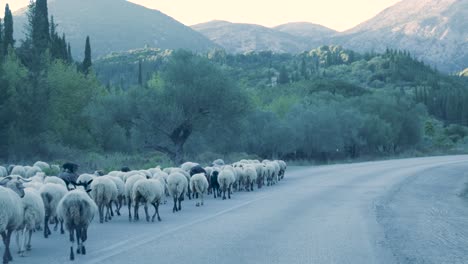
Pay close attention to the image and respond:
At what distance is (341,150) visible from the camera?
248 feet

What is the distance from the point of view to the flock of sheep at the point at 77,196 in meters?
11.6

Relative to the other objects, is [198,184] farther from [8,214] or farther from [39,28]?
[39,28]

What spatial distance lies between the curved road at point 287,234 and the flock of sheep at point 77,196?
0.43m

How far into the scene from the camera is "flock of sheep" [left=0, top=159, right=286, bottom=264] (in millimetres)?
11648

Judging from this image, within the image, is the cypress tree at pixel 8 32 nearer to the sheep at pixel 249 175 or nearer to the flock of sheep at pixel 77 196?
the flock of sheep at pixel 77 196

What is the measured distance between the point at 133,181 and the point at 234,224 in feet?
13.0

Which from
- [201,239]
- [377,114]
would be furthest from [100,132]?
[377,114]

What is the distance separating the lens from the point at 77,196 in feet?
40.3

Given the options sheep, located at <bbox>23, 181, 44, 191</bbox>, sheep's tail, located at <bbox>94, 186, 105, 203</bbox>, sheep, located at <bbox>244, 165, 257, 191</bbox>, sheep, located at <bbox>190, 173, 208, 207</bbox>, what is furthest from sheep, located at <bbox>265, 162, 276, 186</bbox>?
sheep, located at <bbox>23, 181, 44, 191</bbox>

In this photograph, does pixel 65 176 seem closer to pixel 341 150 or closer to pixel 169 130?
Result: pixel 169 130

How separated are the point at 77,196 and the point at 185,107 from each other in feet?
119

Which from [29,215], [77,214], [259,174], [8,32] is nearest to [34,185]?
[29,215]

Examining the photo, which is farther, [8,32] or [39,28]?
[8,32]

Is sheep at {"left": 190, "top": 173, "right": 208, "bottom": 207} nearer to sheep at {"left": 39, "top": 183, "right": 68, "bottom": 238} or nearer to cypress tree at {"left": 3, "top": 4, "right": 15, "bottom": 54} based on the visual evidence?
sheep at {"left": 39, "top": 183, "right": 68, "bottom": 238}
